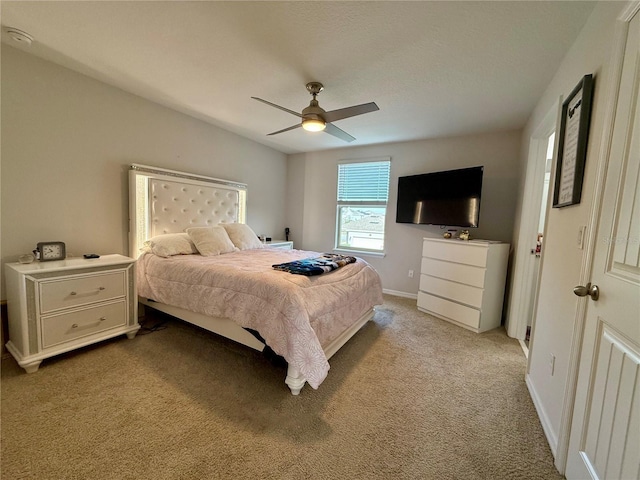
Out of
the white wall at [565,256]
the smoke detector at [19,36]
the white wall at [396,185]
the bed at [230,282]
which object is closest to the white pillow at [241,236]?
the bed at [230,282]

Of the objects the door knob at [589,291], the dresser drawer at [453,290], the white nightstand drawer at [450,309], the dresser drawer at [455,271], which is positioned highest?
the door knob at [589,291]

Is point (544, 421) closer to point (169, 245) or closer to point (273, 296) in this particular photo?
point (273, 296)

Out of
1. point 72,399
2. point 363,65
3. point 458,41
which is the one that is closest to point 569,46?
point 458,41

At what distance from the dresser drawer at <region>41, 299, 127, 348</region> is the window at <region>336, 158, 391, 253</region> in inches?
128

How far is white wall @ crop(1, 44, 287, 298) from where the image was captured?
6.63ft

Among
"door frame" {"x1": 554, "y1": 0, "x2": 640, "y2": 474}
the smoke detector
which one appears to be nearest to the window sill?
"door frame" {"x1": 554, "y1": 0, "x2": 640, "y2": 474}

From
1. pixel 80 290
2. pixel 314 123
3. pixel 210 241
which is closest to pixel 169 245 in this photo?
pixel 210 241

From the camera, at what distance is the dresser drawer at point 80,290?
1885 mm

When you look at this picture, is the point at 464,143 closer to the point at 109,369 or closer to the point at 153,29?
the point at 153,29

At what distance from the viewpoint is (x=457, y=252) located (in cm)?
299

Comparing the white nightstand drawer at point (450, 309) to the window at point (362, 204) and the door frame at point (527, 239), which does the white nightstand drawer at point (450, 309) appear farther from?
the window at point (362, 204)

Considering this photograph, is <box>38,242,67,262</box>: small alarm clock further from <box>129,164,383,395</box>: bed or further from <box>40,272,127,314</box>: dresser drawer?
<box>129,164,383,395</box>: bed

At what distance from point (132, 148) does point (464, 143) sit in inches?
162

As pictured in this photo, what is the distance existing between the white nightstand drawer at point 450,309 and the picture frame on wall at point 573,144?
1.63 metres
